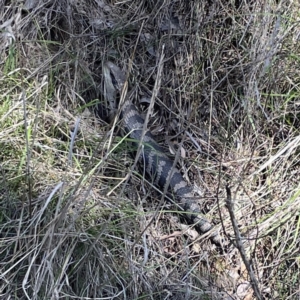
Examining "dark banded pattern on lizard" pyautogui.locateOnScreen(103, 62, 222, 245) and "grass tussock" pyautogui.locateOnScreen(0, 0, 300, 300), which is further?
"dark banded pattern on lizard" pyautogui.locateOnScreen(103, 62, 222, 245)

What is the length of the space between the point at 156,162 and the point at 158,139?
0.26m

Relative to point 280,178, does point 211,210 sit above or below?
below

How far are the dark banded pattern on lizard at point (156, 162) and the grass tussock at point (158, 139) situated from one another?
7 cm

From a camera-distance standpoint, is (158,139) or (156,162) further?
(158,139)

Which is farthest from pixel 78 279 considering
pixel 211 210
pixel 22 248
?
pixel 211 210

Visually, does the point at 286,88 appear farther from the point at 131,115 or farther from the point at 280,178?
the point at 131,115

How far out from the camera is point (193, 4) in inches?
151

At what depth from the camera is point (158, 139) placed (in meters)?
3.82

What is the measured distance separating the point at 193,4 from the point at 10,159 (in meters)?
1.64

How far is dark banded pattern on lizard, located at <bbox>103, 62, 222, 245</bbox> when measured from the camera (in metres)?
3.40

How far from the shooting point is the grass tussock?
9.78 ft

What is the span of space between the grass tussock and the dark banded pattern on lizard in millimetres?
68

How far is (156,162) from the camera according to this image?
11.9 ft

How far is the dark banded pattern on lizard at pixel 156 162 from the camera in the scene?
3.40 m
